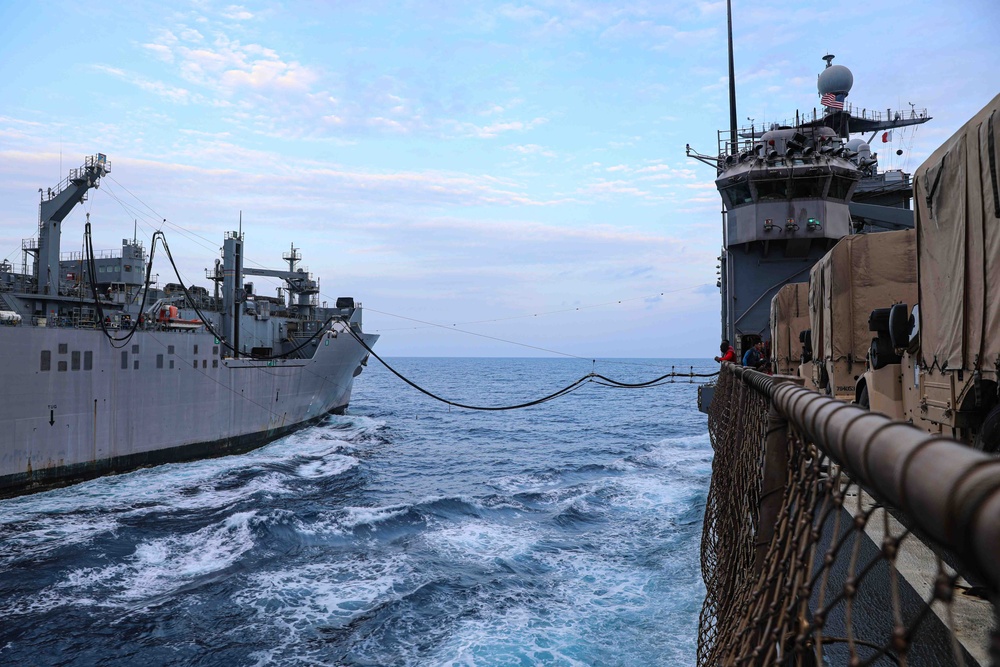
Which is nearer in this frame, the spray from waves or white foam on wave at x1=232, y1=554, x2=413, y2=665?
white foam on wave at x1=232, y1=554, x2=413, y2=665

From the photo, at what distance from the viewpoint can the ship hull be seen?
71.7ft

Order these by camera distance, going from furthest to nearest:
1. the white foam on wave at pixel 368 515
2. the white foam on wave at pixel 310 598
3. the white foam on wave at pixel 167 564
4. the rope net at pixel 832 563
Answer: the white foam on wave at pixel 368 515 → the white foam on wave at pixel 167 564 → the white foam on wave at pixel 310 598 → the rope net at pixel 832 563

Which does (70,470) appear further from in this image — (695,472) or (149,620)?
(695,472)

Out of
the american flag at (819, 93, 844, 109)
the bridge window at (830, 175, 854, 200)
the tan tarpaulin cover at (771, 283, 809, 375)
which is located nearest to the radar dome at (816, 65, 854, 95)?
the american flag at (819, 93, 844, 109)

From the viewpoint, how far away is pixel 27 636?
1193 cm

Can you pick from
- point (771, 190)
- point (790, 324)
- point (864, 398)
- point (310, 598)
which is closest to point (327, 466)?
point (310, 598)

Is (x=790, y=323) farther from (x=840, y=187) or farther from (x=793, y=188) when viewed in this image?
(x=840, y=187)

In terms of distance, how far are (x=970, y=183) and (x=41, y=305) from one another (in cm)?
3369

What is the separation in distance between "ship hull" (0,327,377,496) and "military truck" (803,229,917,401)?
25.1 metres

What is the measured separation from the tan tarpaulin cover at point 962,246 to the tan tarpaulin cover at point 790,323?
1054 centimetres

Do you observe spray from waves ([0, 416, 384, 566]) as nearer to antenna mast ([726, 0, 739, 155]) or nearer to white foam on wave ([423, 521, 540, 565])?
white foam on wave ([423, 521, 540, 565])

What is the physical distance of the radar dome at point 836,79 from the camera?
35.6 meters

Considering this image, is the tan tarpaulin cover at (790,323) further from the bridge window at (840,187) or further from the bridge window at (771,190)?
the bridge window at (840,187)

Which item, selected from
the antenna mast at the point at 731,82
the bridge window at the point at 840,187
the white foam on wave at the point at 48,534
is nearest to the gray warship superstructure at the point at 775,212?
the bridge window at the point at 840,187
